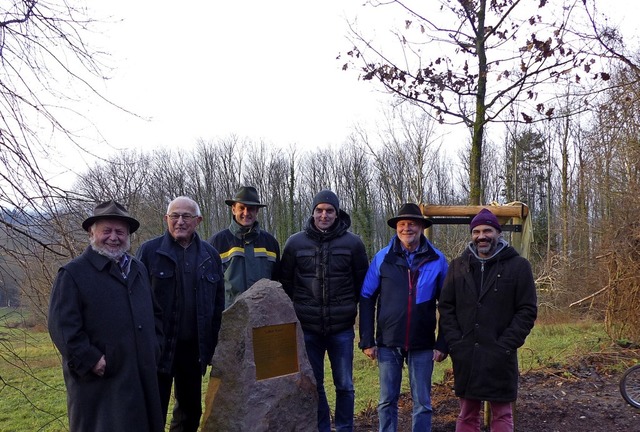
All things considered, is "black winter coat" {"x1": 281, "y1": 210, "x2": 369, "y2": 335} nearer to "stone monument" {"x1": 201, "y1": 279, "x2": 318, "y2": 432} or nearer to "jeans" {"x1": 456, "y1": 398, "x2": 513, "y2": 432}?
"stone monument" {"x1": 201, "y1": 279, "x2": 318, "y2": 432}

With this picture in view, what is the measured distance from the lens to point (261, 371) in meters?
4.50

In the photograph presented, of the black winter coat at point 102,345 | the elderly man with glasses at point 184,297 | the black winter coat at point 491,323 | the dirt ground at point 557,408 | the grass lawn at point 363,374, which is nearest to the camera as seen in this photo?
the black winter coat at point 102,345

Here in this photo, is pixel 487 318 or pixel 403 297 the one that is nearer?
pixel 487 318

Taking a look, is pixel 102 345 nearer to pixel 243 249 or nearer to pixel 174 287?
pixel 174 287

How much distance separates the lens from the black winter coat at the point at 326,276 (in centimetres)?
485

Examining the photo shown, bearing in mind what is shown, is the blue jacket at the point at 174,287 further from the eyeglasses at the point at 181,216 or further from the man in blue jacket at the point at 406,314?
the man in blue jacket at the point at 406,314

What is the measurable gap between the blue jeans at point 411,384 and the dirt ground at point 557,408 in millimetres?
1225

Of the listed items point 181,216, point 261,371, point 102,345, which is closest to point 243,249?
point 181,216

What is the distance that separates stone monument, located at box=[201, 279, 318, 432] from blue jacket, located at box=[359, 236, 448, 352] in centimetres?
64

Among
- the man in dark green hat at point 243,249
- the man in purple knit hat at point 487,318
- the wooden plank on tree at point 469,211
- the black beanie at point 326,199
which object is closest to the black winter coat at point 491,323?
the man in purple knit hat at point 487,318

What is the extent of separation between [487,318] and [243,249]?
2.14m

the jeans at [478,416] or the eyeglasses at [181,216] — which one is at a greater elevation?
the eyeglasses at [181,216]

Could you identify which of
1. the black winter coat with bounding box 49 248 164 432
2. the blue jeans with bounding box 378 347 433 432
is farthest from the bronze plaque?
the black winter coat with bounding box 49 248 164 432

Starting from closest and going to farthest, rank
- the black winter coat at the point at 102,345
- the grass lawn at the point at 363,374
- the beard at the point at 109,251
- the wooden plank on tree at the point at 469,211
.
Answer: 1. the black winter coat at the point at 102,345
2. the beard at the point at 109,251
3. the wooden plank on tree at the point at 469,211
4. the grass lawn at the point at 363,374
